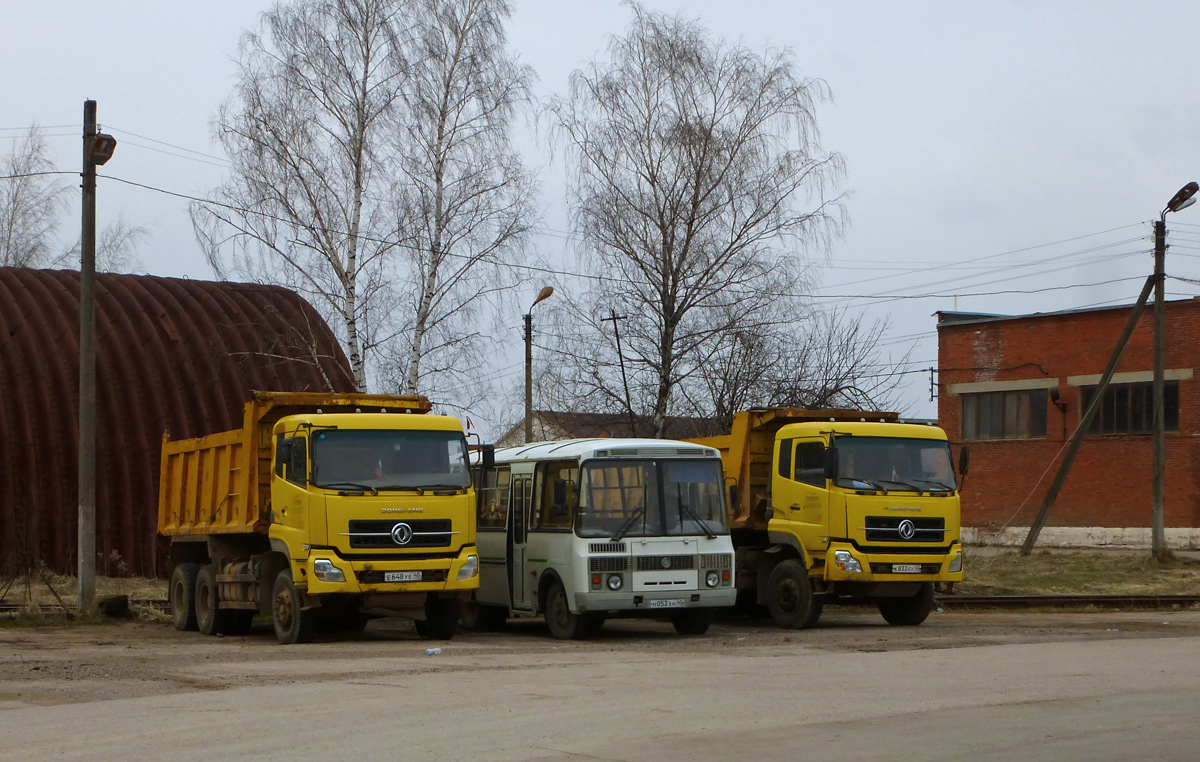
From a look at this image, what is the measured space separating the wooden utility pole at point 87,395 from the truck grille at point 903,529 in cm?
1056

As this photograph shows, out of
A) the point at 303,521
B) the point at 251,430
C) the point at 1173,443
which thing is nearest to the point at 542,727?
the point at 303,521

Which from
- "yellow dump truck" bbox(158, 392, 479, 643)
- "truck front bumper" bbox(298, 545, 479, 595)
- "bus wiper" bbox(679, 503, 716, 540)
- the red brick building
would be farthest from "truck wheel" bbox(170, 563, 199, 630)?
the red brick building

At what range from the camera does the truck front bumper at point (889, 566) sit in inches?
693

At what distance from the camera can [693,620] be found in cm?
1809

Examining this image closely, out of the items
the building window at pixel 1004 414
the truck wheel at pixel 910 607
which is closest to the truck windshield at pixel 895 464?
the truck wheel at pixel 910 607

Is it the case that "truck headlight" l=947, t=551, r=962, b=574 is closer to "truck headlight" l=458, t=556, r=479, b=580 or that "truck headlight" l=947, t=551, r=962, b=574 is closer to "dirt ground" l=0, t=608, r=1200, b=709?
"dirt ground" l=0, t=608, r=1200, b=709

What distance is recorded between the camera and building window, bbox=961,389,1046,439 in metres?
44.1

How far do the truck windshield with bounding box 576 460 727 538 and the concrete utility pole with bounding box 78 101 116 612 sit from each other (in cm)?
737

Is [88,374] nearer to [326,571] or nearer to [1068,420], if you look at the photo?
[326,571]

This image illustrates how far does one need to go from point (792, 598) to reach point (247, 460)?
23.6ft

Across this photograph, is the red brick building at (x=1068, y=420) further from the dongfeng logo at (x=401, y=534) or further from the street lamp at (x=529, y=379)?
the dongfeng logo at (x=401, y=534)

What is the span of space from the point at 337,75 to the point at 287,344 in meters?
5.41

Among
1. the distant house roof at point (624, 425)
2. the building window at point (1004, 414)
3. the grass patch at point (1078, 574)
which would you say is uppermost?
the building window at point (1004, 414)

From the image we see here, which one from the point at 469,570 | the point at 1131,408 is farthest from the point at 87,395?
the point at 1131,408
